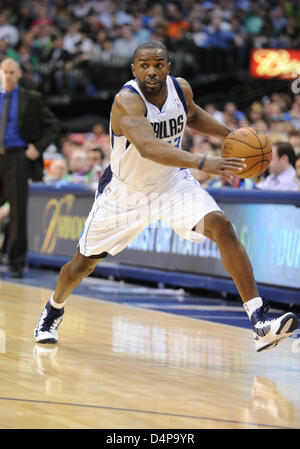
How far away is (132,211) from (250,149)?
0.88 m

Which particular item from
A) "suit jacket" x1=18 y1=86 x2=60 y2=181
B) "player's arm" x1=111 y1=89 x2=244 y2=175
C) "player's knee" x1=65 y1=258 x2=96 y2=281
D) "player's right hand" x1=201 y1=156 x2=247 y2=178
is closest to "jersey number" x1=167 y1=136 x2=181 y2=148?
"player's arm" x1=111 y1=89 x2=244 y2=175

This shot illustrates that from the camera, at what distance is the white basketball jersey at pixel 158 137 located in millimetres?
5398

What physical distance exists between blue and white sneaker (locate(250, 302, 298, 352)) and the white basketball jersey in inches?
43.9

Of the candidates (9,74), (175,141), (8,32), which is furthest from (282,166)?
(8,32)

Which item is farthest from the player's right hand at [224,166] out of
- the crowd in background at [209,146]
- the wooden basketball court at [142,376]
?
the crowd in background at [209,146]

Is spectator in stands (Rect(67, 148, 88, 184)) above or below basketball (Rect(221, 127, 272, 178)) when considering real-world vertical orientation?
below

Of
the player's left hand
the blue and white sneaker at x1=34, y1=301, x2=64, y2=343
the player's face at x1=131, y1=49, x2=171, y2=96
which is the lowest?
the blue and white sneaker at x1=34, y1=301, x2=64, y2=343

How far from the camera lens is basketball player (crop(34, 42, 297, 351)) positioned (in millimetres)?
5098

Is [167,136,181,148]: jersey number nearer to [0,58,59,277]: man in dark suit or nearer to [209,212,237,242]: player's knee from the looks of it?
[209,212,237,242]: player's knee

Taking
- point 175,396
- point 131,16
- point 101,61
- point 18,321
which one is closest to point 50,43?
point 101,61

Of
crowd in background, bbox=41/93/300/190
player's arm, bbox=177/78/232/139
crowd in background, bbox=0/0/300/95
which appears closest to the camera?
player's arm, bbox=177/78/232/139

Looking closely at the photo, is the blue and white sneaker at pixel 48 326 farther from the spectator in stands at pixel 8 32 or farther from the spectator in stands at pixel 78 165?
the spectator in stands at pixel 8 32

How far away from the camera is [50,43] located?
20.0m
